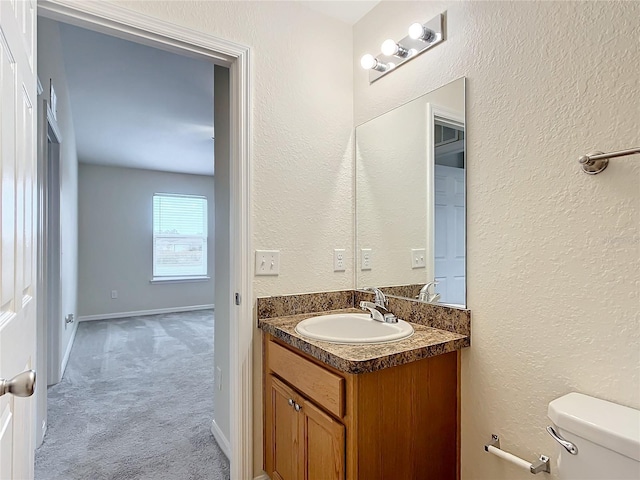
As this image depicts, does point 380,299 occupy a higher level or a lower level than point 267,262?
lower

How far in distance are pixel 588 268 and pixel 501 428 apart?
0.62m

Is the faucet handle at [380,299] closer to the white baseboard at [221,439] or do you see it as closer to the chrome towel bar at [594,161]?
the chrome towel bar at [594,161]

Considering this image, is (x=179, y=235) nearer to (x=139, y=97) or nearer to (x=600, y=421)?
(x=139, y=97)

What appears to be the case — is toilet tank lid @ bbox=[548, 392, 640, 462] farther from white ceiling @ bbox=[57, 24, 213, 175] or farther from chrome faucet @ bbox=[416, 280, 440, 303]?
white ceiling @ bbox=[57, 24, 213, 175]

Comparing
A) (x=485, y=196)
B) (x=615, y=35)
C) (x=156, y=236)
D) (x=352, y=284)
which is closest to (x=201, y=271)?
(x=156, y=236)

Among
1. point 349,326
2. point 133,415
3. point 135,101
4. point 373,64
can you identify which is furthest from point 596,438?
point 135,101

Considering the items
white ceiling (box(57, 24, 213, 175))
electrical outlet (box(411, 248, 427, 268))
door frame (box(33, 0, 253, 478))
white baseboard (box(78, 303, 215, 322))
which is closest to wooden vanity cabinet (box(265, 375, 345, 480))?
door frame (box(33, 0, 253, 478))

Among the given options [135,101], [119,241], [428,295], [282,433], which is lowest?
[282,433]

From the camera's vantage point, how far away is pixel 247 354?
167cm

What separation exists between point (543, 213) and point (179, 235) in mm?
5977

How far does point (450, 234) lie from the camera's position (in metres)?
1.50

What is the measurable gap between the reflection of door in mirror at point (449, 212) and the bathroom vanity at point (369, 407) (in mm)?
196

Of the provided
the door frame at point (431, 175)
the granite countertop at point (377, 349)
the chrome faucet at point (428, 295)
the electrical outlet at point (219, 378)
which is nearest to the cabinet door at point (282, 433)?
the granite countertop at point (377, 349)

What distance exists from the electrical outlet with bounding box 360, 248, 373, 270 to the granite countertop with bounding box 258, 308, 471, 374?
0.48 m
